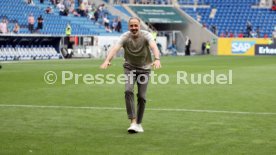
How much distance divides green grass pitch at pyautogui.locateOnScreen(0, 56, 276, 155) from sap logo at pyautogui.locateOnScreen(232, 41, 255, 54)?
4160cm

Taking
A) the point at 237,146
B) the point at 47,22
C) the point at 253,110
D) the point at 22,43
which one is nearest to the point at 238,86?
the point at 253,110

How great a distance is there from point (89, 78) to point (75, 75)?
188 cm

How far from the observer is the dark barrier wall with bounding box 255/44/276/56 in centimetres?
6006

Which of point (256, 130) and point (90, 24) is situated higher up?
point (256, 130)

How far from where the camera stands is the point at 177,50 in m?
64.8

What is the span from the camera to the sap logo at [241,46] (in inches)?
2415

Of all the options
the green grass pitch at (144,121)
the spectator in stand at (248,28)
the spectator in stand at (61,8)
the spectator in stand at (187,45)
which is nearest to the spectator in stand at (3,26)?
the spectator in stand at (61,8)

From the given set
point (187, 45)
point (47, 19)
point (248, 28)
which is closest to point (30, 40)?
point (47, 19)

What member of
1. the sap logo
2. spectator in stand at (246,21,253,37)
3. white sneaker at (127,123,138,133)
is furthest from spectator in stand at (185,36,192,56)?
white sneaker at (127,123,138,133)

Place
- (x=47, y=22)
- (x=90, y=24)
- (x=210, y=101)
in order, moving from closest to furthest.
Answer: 1. (x=210, y=101)
2. (x=47, y=22)
3. (x=90, y=24)

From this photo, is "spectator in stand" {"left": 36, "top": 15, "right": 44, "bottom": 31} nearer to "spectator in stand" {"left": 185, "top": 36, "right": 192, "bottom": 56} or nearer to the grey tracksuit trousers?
"spectator in stand" {"left": 185, "top": 36, "right": 192, "bottom": 56}

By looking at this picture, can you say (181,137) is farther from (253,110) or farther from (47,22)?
(47,22)

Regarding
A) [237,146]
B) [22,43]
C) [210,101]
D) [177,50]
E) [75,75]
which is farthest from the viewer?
[177,50]

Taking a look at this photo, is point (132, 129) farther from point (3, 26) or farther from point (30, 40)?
point (30, 40)
